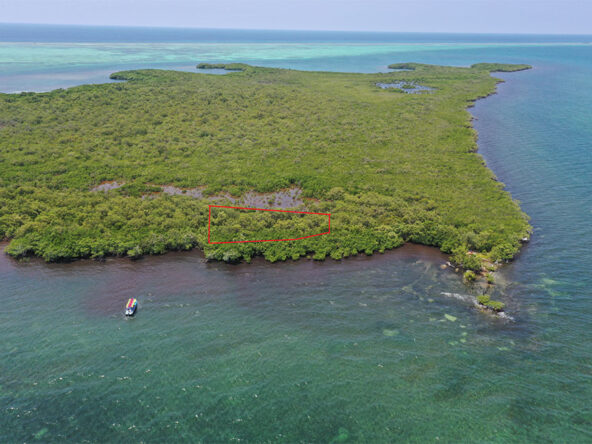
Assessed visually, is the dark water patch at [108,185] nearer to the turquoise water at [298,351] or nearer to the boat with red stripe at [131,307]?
the turquoise water at [298,351]

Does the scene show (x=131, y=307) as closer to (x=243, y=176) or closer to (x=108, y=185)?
(x=108, y=185)

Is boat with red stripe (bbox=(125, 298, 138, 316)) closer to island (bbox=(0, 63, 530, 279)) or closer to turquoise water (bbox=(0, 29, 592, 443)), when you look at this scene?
turquoise water (bbox=(0, 29, 592, 443))

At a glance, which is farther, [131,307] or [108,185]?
[108,185]

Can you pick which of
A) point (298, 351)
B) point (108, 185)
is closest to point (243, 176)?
point (108, 185)

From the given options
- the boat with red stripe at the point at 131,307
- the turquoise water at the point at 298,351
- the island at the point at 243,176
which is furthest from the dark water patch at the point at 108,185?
the boat with red stripe at the point at 131,307

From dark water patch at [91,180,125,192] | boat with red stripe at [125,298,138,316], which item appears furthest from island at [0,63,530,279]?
boat with red stripe at [125,298,138,316]

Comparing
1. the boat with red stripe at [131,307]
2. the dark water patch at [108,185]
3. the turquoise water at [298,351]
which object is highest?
the dark water patch at [108,185]
